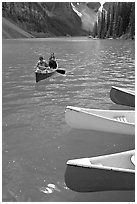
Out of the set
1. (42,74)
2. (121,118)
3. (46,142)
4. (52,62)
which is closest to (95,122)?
(121,118)

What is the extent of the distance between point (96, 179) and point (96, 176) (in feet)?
0.39

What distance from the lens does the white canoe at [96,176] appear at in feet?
23.6

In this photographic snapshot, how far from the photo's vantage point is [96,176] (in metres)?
7.33

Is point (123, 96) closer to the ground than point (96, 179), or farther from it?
farther from it

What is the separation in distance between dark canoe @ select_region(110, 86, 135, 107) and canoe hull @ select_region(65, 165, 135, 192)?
322 inches

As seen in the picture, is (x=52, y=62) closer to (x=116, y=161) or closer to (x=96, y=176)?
(x=116, y=161)

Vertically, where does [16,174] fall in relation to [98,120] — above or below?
below

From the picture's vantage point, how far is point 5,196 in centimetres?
823

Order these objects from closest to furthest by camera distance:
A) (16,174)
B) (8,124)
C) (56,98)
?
(16,174) < (8,124) < (56,98)

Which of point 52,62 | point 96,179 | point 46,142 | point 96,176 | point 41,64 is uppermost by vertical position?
point 52,62

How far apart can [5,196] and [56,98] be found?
425 inches

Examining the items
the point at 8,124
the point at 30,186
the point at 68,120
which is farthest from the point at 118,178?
the point at 8,124

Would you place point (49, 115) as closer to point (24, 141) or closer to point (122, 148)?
point (24, 141)

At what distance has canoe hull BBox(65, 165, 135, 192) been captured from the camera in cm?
724
